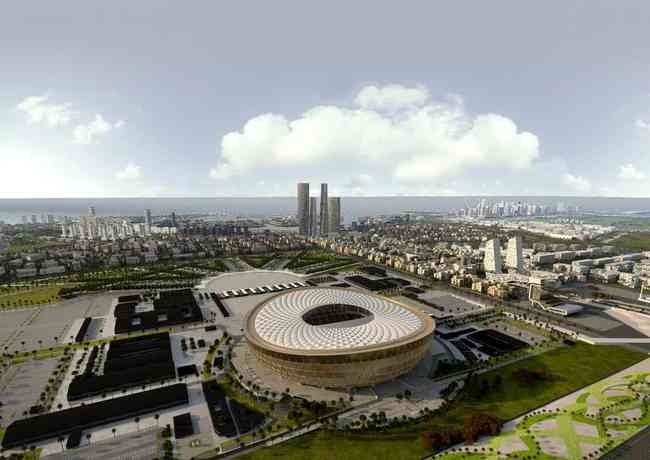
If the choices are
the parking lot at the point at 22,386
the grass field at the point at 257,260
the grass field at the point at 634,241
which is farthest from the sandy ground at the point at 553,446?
the grass field at the point at 634,241

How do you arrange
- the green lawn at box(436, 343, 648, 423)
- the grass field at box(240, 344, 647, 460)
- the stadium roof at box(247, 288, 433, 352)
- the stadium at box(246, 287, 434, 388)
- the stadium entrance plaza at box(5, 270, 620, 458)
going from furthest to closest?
1. the stadium roof at box(247, 288, 433, 352)
2. the stadium at box(246, 287, 434, 388)
3. the green lawn at box(436, 343, 648, 423)
4. the stadium entrance plaza at box(5, 270, 620, 458)
5. the grass field at box(240, 344, 647, 460)

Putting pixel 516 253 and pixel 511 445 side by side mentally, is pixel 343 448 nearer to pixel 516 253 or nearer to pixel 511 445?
pixel 511 445

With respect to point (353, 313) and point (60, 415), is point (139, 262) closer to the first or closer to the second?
point (60, 415)

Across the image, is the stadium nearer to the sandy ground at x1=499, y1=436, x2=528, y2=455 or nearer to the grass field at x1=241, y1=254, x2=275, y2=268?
the sandy ground at x1=499, y1=436, x2=528, y2=455

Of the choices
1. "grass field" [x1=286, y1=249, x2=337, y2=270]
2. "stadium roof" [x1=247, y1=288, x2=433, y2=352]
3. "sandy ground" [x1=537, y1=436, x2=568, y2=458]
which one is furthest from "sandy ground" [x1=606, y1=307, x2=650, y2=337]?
"grass field" [x1=286, y1=249, x2=337, y2=270]

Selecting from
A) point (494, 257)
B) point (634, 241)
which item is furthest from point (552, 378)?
point (634, 241)
